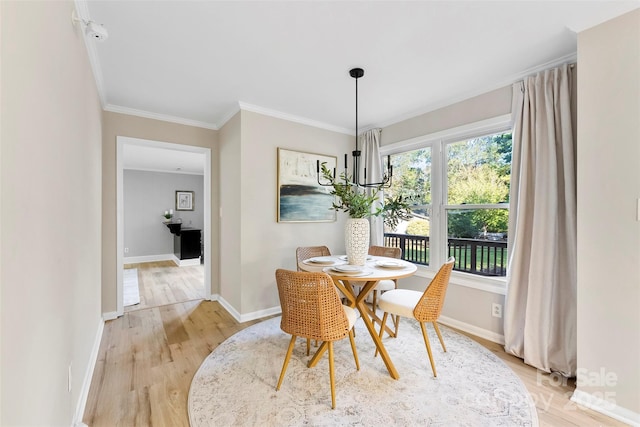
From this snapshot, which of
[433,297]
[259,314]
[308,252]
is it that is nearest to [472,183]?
[433,297]

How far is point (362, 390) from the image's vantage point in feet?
6.44

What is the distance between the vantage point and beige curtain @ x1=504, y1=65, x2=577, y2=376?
2164 millimetres

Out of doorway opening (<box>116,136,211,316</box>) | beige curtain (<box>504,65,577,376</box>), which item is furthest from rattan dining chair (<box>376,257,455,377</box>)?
doorway opening (<box>116,136,211,316</box>)

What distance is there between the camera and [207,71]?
8.16 ft

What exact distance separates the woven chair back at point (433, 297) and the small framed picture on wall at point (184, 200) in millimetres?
7118

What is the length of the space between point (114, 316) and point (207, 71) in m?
2.94

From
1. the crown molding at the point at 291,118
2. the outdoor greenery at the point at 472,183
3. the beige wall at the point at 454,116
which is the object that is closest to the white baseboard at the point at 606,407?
the outdoor greenery at the point at 472,183

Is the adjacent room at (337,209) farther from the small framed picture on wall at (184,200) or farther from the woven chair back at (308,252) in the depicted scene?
the small framed picture on wall at (184,200)

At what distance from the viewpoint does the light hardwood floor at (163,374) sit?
5.70 ft

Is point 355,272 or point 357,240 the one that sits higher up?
point 357,240

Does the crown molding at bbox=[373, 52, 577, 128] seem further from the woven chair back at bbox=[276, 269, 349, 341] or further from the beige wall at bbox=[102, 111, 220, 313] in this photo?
the beige wall at bbox=[102, 111, 220, 313]

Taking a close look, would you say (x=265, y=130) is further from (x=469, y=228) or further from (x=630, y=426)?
(x=630, y=426)

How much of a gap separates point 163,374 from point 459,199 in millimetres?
3233

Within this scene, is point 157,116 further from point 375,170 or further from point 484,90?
point 484,90
